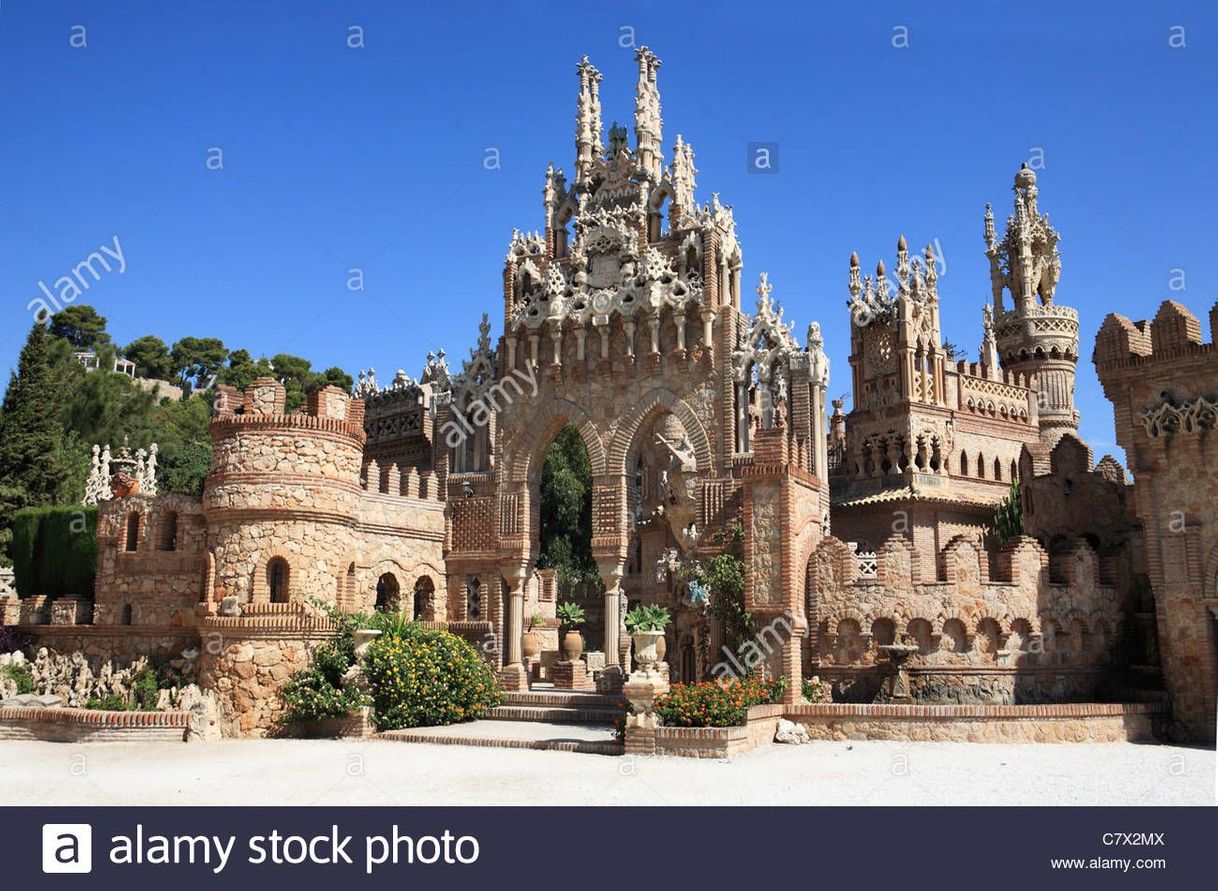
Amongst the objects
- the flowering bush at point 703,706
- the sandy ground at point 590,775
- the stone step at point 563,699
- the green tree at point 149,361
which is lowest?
the sandy ground at point 590,775

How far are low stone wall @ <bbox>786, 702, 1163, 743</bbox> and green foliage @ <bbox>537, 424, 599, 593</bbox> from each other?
24362 mm

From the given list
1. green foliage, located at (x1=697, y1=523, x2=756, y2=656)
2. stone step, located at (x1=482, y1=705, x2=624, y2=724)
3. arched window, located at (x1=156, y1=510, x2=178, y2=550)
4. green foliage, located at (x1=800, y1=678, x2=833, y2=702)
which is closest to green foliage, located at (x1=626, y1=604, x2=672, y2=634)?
green foliage, located at (x1=697, y1=523, x2=756, y2=656)

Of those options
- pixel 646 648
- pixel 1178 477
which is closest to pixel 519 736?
pixel 646 648

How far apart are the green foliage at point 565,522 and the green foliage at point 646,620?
23.7 meters

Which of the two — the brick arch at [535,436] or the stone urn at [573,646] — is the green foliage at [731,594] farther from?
the stone urn at [573,646]

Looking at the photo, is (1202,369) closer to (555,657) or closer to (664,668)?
(664,668)

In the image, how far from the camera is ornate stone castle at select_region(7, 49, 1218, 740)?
21188 millimetres

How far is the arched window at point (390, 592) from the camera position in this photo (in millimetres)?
26484

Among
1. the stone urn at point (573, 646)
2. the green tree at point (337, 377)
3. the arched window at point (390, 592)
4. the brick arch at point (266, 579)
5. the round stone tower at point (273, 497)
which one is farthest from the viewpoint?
the green tree at point (337, 377)

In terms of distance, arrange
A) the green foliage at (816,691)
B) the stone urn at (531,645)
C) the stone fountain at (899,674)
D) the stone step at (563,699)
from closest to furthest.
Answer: the stone fountain at (899,674)
the green foliage at (816,691)
the stone step at (563,699)
the stone urn at (531,645)

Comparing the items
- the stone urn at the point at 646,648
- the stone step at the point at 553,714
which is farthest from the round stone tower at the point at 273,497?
the stone urn at the point at 646,648

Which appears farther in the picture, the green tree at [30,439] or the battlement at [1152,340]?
the green tree at [30,439]

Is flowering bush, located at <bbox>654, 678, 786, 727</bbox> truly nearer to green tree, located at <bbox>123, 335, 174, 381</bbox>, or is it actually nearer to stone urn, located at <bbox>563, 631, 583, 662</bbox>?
stone urn, located at <bbox>563, 631, 583, 662</bbox>

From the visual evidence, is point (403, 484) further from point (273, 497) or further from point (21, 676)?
point (21, 676)
